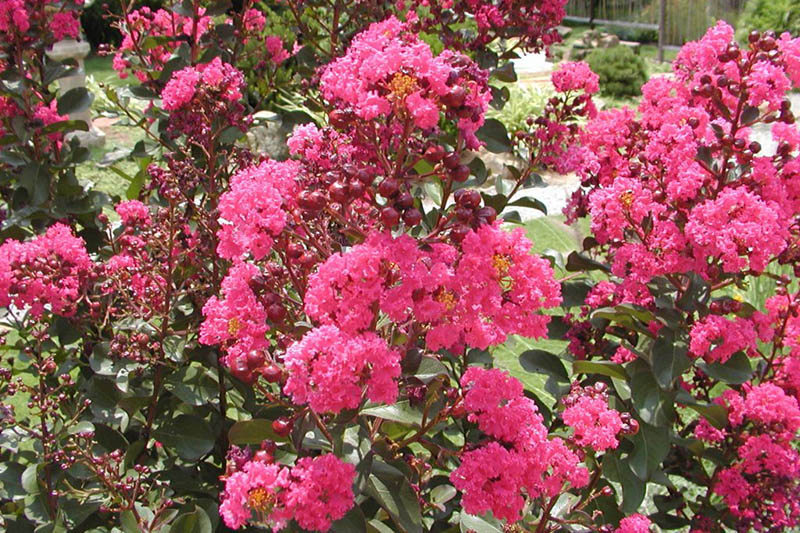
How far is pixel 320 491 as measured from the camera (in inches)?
48.6

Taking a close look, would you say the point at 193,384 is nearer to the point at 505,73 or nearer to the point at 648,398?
the point at 648,398

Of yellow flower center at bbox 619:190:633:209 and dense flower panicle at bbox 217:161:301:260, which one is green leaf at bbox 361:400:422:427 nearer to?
dense flower panicle at bbox 217:161:301:260

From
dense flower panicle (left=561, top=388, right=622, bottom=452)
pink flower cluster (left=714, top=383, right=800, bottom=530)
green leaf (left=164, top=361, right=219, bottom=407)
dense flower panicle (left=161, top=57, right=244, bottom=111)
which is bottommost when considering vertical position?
pink flower cluster (left=714, top=383, right=800, bottom=530)

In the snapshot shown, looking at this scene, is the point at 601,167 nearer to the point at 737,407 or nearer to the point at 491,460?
the point at 737,407

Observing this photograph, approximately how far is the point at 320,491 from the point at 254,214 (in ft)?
1.57

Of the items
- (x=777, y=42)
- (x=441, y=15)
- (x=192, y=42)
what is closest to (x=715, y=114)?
(x=777, y=42)

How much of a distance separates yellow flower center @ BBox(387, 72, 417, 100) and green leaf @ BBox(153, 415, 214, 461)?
1.03 meters

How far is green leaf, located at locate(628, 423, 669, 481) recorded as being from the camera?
1.83 metres

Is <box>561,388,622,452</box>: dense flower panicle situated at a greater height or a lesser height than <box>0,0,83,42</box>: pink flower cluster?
lesser

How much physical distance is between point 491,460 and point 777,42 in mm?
1376

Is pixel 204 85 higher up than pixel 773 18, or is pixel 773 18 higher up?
pixel 204 85

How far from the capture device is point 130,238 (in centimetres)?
196

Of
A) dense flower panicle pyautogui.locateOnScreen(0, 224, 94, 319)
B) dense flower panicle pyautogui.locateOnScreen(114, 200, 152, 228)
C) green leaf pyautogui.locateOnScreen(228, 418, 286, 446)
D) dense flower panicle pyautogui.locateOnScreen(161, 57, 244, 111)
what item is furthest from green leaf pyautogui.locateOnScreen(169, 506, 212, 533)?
dense flower panicle pyautogui.locateOnScreen(161, 57, 244, 111)

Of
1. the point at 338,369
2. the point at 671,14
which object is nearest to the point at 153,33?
the point at 338,369
